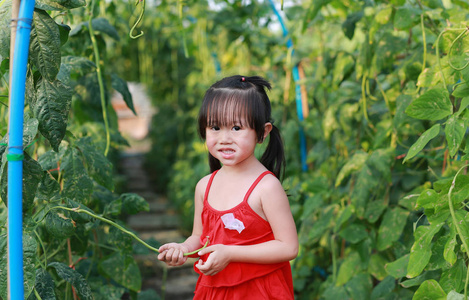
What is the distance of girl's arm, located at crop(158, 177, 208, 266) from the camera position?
115 cm

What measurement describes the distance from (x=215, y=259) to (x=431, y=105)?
62 cm

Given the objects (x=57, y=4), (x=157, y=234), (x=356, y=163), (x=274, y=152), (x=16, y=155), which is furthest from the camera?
(x=157, y=234)

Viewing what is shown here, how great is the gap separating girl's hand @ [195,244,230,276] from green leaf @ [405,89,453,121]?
538mm

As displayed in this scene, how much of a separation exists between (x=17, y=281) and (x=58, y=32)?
19.2 inches

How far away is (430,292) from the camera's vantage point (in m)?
1.09

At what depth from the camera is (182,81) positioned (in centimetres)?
608

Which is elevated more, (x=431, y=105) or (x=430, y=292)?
(x=431, y=105)

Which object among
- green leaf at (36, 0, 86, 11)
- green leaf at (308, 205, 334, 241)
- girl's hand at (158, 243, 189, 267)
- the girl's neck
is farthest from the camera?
green leaf at (308, 205, 334, 241)

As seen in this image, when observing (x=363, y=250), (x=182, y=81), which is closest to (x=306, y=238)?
(x=363, y=250)

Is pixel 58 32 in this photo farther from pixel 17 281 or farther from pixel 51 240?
pixel 51 240

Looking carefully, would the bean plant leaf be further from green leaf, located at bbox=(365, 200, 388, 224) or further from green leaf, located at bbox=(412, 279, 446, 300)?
green leaf, located at bbox=(365, 200, 388, 224)

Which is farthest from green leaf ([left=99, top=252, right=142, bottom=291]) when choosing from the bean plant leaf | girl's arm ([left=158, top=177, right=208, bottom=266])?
the bean plant leaf

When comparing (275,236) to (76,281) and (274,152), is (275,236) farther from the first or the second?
(76,281)

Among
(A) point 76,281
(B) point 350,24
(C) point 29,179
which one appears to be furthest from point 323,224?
(C) point 29,179
